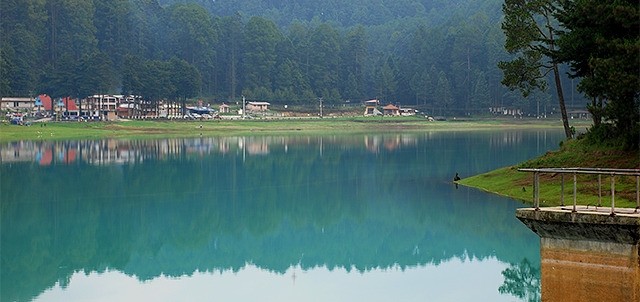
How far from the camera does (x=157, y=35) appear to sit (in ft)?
636

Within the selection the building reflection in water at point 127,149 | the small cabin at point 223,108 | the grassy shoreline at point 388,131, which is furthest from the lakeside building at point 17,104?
the building reflection in water at point 127,149

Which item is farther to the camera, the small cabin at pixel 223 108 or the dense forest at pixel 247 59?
the small cabin at pixel 223 108

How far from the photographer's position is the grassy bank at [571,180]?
2720 cm

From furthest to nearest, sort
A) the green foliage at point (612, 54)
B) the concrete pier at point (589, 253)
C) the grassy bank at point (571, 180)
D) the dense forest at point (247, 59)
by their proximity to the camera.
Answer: the dense forest at point (247, 59) → the grassy bank at point (571, 180) → the green foliage at point (612, 54) → the concrete pier at point (589, 253)

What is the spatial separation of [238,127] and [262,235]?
321ft

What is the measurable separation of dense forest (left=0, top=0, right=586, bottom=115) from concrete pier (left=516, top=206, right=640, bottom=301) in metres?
131

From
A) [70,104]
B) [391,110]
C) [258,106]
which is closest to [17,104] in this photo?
[70,104]


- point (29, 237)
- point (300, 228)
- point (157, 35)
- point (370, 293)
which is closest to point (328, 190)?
point (300, 228)

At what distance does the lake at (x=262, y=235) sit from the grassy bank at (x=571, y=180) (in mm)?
1079

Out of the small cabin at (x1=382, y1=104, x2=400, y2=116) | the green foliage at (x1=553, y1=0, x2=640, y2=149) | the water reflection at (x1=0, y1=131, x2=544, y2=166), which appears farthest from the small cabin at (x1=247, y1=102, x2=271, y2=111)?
the green foliage at (x1=553, y1=0, x2=640, y2=149)

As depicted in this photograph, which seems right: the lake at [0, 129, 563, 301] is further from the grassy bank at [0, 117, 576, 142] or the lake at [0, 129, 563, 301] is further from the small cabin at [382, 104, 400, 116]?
the small cabin at [382, 104, 400, 116]

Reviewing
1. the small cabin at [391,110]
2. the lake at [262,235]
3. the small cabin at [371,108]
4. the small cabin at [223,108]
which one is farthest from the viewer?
the small cabin at [371,108]

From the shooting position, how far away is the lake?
78.6 feet

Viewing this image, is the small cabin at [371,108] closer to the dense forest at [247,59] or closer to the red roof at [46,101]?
the dense forest at [247,59]
